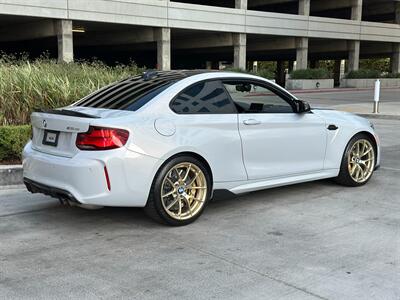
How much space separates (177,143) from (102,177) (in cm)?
84

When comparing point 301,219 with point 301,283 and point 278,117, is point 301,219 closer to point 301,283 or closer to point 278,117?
point 278,117

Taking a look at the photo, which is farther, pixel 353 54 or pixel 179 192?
pixel 353 54

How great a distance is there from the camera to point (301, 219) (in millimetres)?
5695

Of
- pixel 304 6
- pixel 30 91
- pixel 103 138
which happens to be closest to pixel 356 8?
pixel 304 6

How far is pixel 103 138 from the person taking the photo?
4949 millimetres

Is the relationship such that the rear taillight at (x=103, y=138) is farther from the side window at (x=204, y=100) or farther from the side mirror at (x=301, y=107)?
the side mirror at (x=301, y=107)

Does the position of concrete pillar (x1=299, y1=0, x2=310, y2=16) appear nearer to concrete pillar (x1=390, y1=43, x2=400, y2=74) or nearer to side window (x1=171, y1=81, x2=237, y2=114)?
concrete pillar (x1=390, y1=43, x2=400, y2=74)

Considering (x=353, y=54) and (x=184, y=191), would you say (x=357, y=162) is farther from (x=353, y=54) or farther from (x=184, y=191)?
(x=353, y=54)

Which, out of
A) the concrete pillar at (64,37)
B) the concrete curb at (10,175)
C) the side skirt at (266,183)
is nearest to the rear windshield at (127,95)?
the side skirt at (266,183)

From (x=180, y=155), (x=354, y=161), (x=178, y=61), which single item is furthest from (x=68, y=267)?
(x=178, y=61)

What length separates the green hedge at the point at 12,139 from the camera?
768 cm

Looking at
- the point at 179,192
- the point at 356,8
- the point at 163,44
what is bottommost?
the point at 179,192

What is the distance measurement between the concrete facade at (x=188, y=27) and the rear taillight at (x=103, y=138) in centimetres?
2472

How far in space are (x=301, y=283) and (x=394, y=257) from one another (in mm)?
1077
